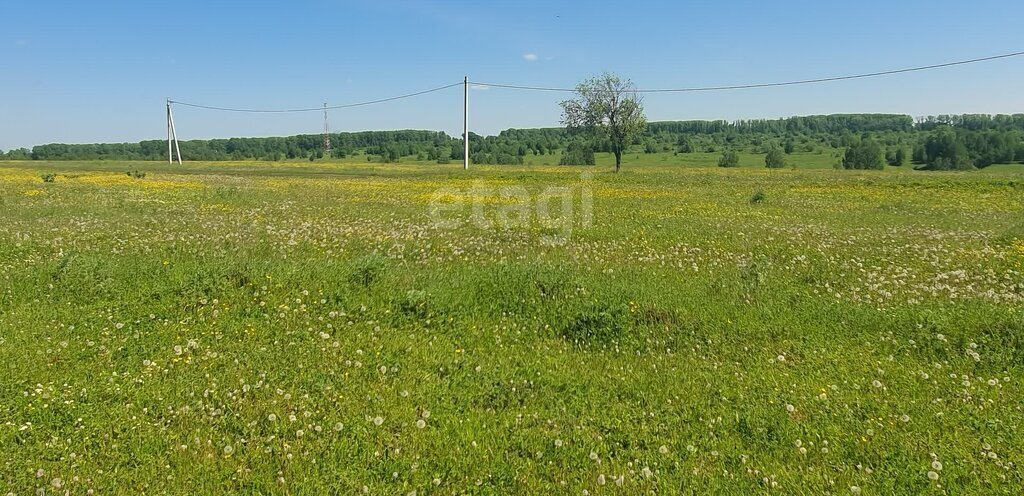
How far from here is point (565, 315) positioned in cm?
741

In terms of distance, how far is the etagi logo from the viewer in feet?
51.4

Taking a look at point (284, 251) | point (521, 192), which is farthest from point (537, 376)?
point (521, 192)

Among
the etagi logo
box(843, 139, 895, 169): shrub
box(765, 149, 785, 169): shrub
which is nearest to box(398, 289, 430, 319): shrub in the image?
the etagi logo

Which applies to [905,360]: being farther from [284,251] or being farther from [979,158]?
[979,158]

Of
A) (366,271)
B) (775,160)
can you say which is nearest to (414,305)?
(366,271)

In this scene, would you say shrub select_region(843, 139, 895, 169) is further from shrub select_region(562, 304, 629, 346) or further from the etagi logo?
shrub select_region(562, 304, 629, 346)

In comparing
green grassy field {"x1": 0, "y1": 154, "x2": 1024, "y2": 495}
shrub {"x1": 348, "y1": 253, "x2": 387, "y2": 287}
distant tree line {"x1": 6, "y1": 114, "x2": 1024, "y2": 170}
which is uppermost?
distant tree line {"x1": 6, "y1": 114, "x2": 1024, "y2": 170}

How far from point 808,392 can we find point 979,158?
4706 inches

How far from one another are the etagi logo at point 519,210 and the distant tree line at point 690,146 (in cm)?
3961

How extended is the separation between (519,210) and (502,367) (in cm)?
1558

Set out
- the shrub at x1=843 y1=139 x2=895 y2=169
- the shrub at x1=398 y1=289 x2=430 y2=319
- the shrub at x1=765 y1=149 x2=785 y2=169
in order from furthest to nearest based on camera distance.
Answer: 1. the shrub at x1=843 y1=139 x2=895 y2=169
2. the shrub at x1=765 y1=149 x2=785 y2=169
3. the shrub at x1=398 y1=289 x2=430 y2=319

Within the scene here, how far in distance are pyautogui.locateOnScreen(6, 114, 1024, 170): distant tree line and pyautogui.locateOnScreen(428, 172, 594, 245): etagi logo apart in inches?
1560

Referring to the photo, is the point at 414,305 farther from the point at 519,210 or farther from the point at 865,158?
the point at 865,158

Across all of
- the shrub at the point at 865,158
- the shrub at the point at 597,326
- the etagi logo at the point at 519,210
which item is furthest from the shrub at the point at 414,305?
the shrub at the point at 865,158
